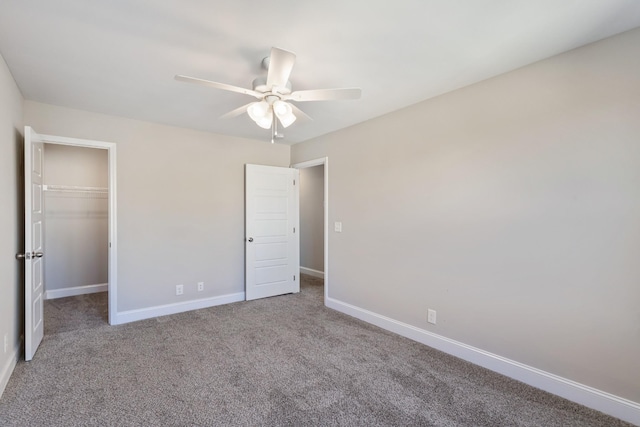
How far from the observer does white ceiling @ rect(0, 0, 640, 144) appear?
1.71 m

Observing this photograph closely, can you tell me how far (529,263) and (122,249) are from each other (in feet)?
13.5

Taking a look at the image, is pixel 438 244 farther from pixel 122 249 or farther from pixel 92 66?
pixel 122 249

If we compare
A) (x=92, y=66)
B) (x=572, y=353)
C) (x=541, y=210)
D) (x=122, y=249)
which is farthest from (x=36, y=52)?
(x=572, y=353)

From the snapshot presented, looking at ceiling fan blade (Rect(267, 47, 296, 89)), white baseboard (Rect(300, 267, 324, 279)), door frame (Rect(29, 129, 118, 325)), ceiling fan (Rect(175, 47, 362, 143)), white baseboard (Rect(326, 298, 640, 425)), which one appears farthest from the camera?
white baseboard (Rect(300, 267, 324, 279))

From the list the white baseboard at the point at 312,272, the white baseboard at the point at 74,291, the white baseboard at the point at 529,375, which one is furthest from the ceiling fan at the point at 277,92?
the white baseboard at the point at 74,291

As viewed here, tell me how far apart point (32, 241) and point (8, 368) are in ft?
3.27

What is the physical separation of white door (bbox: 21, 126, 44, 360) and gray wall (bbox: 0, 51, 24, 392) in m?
0.09

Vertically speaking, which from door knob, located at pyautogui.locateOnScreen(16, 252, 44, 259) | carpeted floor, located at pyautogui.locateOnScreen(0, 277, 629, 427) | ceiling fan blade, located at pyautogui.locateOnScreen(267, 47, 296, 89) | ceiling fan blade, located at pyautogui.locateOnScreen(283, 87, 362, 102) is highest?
ceiling fan blade, located at pyautogui.locateOnScreen(267, 47, 296, 89)

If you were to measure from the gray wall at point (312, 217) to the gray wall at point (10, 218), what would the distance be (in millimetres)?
4295

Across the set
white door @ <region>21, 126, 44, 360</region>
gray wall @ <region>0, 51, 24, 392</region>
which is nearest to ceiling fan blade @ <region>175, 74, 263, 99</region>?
gray wall @ <region>0, 51, 24, 392</region>

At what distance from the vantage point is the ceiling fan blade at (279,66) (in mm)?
1653

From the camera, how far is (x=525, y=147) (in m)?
2.36

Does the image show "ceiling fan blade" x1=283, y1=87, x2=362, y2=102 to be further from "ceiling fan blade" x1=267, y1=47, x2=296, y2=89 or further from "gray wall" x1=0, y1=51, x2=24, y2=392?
"gray wall" x1=0, y1=51, x2=24, y2=392

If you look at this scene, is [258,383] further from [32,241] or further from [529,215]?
[529,215]
